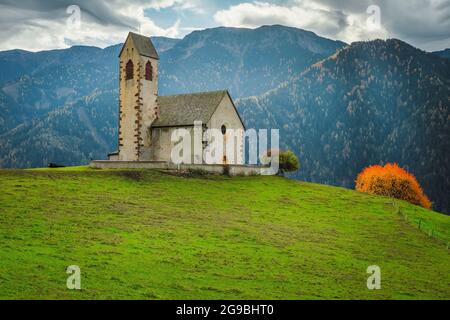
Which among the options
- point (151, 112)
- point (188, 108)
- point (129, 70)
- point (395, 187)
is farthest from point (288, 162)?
point (395, 187)

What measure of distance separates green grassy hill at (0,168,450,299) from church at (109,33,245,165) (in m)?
14.9

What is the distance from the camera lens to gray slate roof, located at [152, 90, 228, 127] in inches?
2511

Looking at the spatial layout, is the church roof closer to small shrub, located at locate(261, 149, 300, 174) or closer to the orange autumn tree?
small shrub, located at locate(261, 149, 300, 174)

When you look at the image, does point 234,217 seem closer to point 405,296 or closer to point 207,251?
point 207,251

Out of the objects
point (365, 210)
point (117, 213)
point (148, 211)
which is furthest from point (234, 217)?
point (365, 210)

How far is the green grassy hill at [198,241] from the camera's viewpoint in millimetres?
20281

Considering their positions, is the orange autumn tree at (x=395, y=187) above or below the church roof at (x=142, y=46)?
below

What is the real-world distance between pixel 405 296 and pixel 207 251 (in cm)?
1064

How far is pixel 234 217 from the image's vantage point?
1485 inches

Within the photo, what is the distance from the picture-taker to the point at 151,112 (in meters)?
67.5

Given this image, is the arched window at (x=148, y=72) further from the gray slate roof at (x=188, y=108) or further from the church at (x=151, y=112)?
the gray slate roof at (x=188, y=108)

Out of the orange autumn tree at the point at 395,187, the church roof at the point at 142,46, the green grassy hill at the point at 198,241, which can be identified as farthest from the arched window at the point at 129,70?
the orange autumn tree at the point at 395,187

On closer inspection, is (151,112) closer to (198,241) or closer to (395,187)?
(198,241)

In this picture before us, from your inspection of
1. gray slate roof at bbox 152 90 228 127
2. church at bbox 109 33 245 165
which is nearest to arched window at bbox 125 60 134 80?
church at bbox 109 33 245 165
